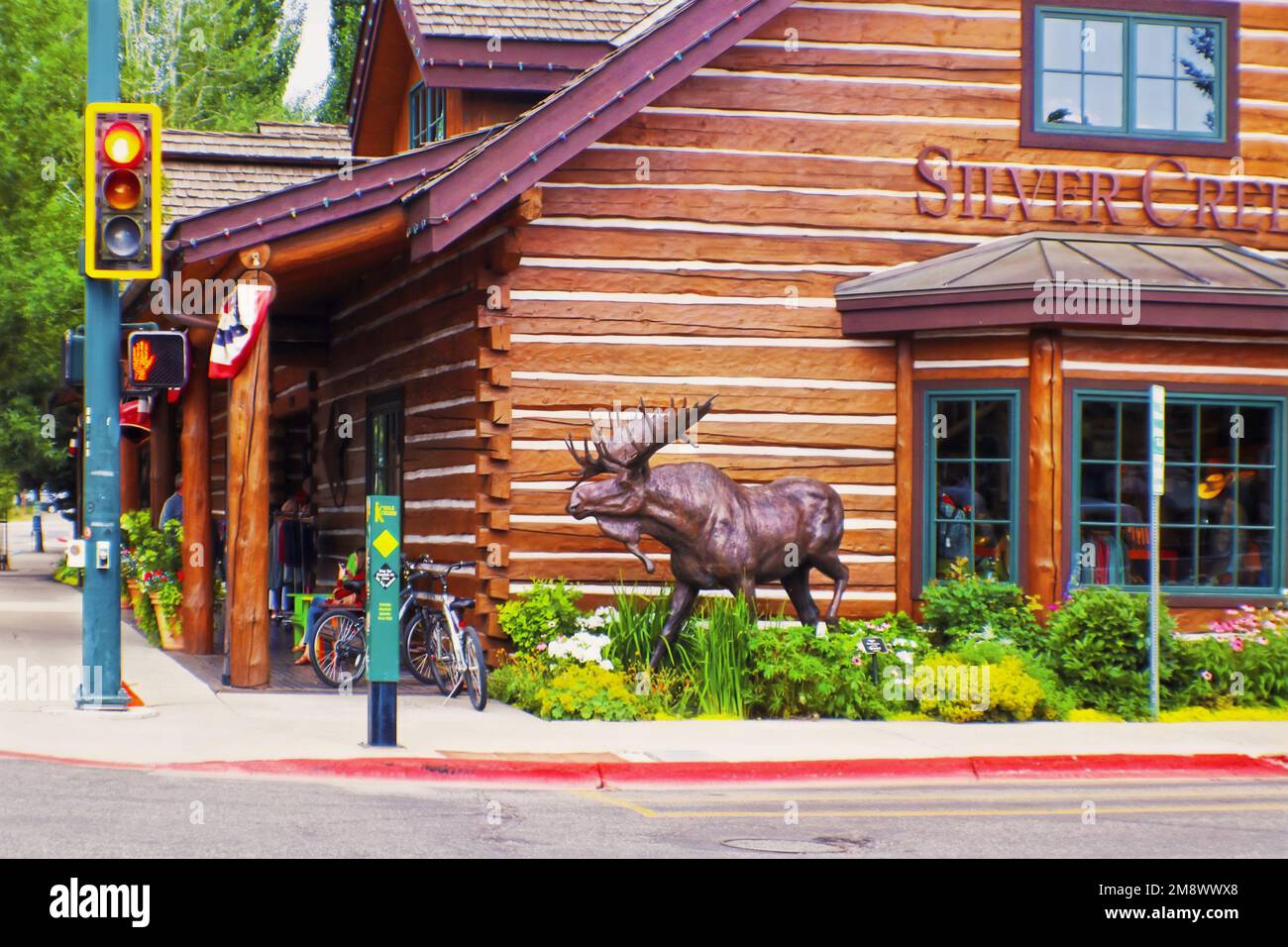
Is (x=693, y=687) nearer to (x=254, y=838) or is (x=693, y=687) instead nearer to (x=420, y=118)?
(x=254, y=838)

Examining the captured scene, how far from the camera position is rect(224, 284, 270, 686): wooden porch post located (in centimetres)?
1431

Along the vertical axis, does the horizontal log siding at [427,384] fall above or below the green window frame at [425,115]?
below

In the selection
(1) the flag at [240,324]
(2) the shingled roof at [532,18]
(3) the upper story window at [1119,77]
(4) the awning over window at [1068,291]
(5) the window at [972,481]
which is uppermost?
(2) the shingled roof at [532,18]

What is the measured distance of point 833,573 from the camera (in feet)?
49.2

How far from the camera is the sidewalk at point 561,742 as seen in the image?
439 inches

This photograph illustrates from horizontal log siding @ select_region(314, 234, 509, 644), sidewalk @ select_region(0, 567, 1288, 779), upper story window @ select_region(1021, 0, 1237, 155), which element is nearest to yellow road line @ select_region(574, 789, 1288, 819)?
sidewalk @ select_region(0, 567, 1288, 779)

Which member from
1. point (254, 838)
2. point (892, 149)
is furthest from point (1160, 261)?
point (254, 838)

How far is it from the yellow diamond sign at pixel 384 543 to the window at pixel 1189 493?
266 inches

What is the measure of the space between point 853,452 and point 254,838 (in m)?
8.83

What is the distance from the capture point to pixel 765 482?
15820 millimetres

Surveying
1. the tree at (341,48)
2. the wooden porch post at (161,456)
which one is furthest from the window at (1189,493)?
the tree at (341,48)

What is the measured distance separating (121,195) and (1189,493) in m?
9.65

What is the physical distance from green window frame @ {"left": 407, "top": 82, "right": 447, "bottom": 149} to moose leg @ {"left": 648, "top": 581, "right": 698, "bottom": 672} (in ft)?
23.5

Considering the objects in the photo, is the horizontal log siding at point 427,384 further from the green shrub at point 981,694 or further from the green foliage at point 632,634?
the green shrub at point 981,694
